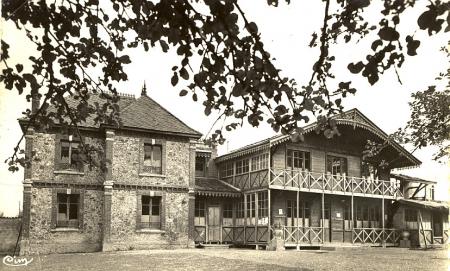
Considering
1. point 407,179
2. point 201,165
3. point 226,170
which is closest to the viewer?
point 226,170

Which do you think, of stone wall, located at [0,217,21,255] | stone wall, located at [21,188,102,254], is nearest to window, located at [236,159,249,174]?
stone wall, located at [21,188,102,254]

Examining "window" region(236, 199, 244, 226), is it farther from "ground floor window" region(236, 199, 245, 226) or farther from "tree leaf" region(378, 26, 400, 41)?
"tree leaf" region(378, 26, 400, 41)

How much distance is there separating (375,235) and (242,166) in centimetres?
849

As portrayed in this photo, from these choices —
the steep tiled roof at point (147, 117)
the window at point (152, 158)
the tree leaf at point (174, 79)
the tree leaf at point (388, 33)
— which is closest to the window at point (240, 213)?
the steep tiled roof at point (147, 117)

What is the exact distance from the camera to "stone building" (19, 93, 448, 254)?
1978cm

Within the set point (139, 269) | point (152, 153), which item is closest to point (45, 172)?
point (152, 153)

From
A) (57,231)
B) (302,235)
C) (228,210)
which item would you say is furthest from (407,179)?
(57,231)

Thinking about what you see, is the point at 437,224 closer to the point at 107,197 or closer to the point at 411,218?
the point at 411,218

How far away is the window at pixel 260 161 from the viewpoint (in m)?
22.7

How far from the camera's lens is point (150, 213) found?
21141 millimetres

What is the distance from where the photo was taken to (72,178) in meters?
20.1

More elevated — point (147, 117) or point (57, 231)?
point (147, 117)

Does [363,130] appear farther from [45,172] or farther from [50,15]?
[50,15]

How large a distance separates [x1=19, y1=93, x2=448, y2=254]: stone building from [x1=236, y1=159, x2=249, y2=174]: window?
9cm
